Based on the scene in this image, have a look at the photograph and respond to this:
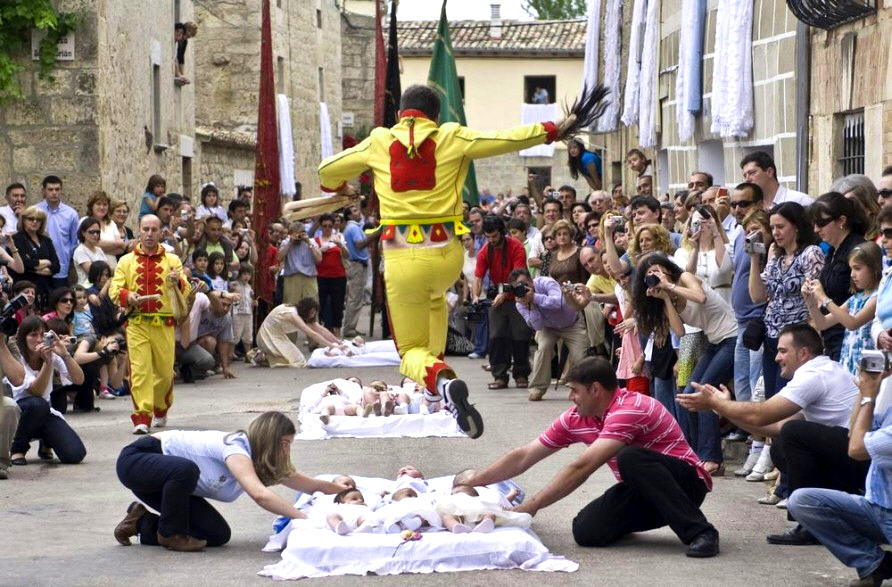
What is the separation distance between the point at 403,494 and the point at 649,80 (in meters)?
15.0

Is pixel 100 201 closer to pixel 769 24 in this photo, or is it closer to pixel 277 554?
pixel 769 24

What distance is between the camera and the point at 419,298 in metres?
10.3

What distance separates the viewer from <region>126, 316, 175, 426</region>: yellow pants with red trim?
12773 millimetres

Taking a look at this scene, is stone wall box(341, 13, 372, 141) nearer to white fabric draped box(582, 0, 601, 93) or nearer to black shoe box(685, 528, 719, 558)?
white fabric draped box(582, 0, 601, 93)

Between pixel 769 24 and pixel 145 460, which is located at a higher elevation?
pixel 769 24

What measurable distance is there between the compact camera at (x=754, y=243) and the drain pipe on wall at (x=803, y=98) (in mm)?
5301

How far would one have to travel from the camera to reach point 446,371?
32.7 feet

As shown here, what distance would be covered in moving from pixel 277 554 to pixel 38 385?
3.87m

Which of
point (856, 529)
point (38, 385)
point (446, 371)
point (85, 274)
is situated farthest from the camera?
point (85, 274)

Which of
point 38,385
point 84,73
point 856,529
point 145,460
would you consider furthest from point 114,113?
point 856,529

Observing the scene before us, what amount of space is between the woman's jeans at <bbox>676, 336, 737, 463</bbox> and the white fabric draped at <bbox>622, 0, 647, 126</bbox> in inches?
531

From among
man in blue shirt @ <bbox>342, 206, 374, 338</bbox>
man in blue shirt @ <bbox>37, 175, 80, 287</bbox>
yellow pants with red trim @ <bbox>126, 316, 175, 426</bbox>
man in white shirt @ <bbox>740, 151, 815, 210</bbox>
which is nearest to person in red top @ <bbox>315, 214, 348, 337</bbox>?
man in blue shirt @ <bbox>342, 206, 374, 338</bbox>

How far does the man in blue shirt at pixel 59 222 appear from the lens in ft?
54.4

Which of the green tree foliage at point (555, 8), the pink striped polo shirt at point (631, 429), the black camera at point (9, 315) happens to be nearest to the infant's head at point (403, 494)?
the pink striped polo shirt at point (631, 429)
